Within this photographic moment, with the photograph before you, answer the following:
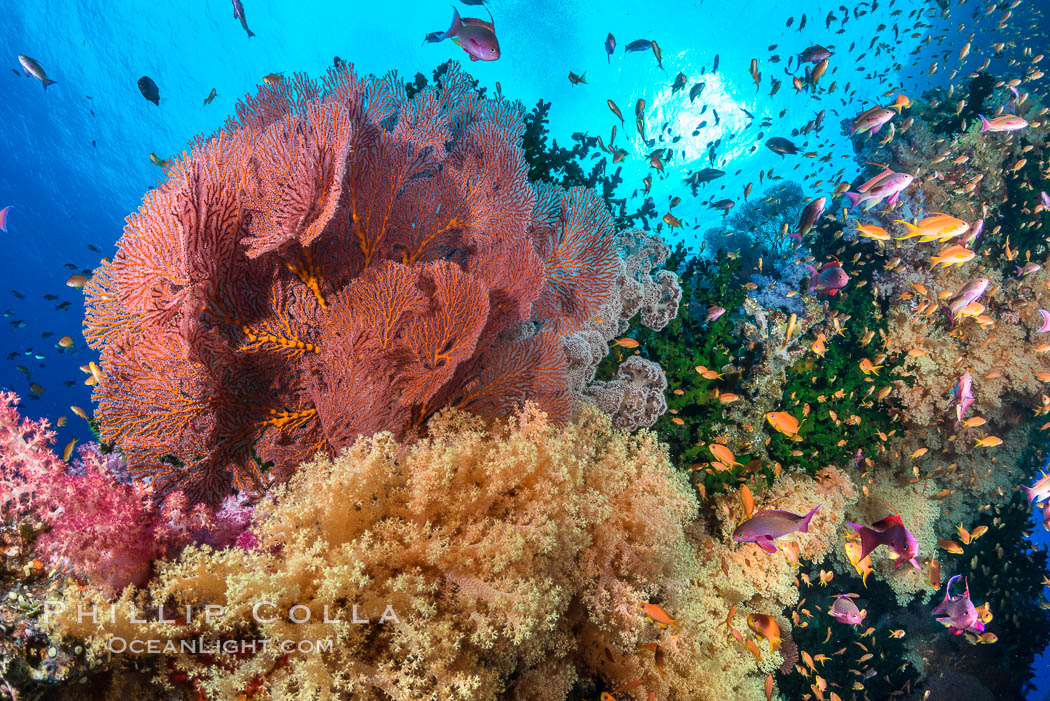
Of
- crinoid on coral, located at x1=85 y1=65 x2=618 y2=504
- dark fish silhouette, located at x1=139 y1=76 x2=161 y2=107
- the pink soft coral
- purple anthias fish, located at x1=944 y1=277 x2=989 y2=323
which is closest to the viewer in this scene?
the pink soft coral

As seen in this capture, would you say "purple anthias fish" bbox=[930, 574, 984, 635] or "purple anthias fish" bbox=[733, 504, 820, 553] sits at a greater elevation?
"purple anthias fish" bbox=[733, 504, 820, 553]

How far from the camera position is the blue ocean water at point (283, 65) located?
24.9 meters

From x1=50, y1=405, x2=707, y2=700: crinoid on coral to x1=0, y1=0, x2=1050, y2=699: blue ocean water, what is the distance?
24559mm

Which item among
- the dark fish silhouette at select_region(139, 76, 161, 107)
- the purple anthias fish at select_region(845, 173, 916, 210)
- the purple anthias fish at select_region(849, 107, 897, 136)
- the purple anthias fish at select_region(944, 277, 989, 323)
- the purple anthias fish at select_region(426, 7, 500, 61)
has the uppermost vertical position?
the dark fish silhouette at select_region(139, 76, 161, 107)

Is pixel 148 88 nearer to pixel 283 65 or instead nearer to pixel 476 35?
pixel 476 35

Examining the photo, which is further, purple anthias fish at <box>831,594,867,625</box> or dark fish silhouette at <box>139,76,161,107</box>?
dark fish silhouette at <box>139,76,161,107</box>

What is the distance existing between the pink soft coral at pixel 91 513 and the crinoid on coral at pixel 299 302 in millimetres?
199

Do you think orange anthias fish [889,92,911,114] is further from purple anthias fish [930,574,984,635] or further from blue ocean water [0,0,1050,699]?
blue ocean water [0,0,1050,699]

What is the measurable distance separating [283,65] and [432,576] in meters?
36.7

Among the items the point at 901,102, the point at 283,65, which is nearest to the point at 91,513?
the point at 901,102

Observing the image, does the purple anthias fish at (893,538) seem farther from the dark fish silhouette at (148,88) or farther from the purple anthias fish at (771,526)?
the dark fish silhouette at (148,88)

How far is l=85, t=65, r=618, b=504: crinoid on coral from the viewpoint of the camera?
276 cm

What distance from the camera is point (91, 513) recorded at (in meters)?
2.65

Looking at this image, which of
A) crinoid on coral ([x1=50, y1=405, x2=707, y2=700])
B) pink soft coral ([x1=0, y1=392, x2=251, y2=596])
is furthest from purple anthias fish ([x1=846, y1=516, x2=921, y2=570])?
pink soft coral ([x1=0, y1=392, x2=251, y2=596])
